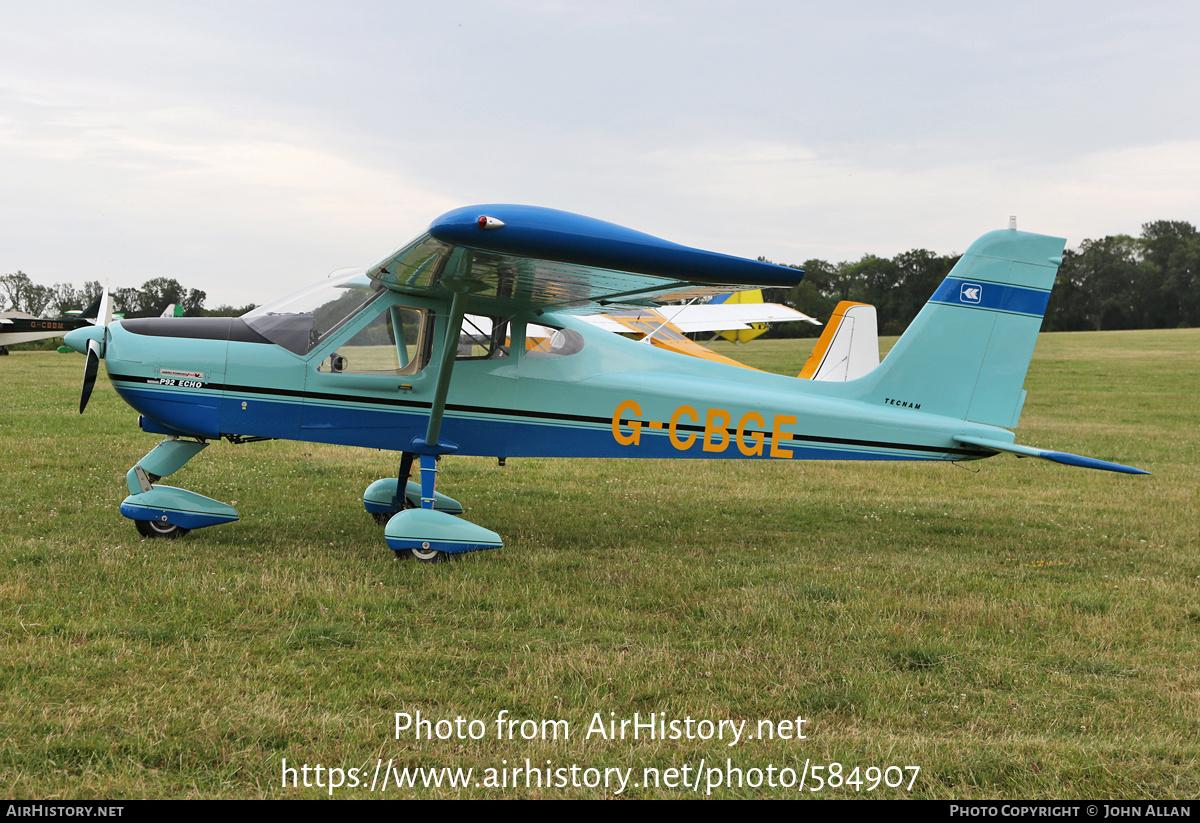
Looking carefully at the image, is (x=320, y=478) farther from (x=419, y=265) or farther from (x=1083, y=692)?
(x=1083, y=692)

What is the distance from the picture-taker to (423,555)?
20.5 ft

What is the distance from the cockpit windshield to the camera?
6664mm

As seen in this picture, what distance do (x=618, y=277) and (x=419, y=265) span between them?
1.41 metres

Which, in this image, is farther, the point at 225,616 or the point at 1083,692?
the point at 225,616

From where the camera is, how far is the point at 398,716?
362cm

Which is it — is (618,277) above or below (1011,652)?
above

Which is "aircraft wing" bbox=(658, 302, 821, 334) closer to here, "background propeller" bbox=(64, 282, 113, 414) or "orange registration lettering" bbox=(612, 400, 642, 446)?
"orange registration lettering" bbox=(612, 400, 642, 446)

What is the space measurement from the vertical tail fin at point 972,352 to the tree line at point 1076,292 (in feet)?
253

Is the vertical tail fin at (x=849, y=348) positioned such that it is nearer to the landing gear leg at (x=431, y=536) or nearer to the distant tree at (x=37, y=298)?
the landing gear leg at (x=431, y=536)

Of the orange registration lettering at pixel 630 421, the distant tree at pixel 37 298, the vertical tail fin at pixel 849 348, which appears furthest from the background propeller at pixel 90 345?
the distant tree at pixel 37 298

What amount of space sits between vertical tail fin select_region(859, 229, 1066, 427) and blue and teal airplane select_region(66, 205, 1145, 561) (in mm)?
13

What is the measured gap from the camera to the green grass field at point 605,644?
10.8 ft

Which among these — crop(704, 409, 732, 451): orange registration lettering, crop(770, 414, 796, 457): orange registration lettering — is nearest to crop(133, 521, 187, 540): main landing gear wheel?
crop(704, 409, 732, 451): orange registration lettering
